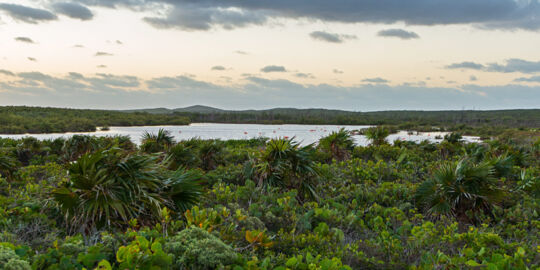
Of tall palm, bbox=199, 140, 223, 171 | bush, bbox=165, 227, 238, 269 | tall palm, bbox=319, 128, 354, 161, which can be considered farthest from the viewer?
tall palm, bbox=319, 128, 354, 161

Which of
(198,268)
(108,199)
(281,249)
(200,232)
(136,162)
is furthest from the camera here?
(136,162)

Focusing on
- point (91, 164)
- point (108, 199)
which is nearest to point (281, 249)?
point (108, 199)

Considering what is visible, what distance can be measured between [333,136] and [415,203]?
537 cm

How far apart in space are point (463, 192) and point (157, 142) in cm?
909

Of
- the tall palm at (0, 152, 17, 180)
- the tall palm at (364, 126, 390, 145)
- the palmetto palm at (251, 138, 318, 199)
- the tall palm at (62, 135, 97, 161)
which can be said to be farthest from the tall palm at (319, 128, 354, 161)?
the tall palm at (0, 152, 17, 180)

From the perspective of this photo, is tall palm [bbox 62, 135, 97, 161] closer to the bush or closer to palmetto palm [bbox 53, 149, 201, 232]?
palmetto palm [bbox 53, 149, 201, 232]

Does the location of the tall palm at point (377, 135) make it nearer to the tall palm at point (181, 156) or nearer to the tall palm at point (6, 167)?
the tall palm at point (181, 156)

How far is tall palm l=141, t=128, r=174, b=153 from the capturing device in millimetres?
11703

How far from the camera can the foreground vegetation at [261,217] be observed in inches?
135

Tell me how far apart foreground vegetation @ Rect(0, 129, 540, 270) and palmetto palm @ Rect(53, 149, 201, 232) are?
2 centimetres

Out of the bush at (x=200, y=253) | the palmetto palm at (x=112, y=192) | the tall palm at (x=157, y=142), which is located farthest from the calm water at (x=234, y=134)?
the bush at (x=200, y=253)

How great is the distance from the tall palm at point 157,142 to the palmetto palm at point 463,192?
7.96m

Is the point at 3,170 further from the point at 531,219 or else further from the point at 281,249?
the point at 531,219

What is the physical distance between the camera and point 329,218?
19.3ft
